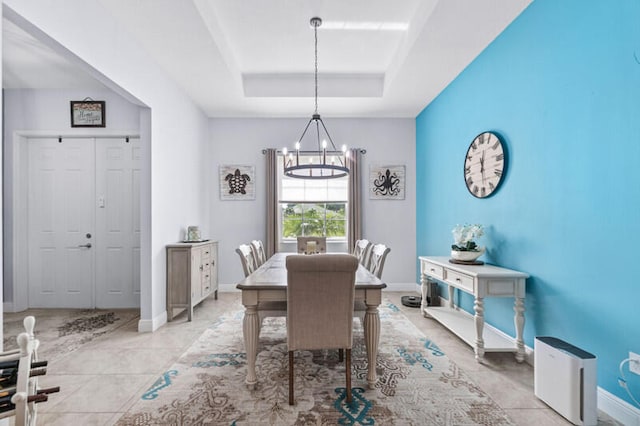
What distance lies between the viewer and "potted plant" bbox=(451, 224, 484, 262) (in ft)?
10.1

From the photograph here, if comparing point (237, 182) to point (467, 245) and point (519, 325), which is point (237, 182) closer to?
point (467, 245)

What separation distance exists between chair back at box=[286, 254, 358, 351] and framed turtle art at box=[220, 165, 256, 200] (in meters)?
3.59

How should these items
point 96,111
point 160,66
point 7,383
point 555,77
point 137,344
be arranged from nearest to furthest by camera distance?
point 7,383
point 555,77
point 137,344
point 160,66
point 96,111

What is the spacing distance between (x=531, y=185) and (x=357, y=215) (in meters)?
2.86

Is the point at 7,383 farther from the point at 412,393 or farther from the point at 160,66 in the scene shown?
the point at 160,66

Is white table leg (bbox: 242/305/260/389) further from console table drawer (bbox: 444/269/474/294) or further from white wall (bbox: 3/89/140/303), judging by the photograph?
white wall (bbox: 3/89/140/303)

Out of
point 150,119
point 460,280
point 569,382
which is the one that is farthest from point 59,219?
point 569,382

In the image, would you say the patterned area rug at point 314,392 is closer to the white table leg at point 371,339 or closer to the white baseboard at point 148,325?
the white table leg at point 371,339

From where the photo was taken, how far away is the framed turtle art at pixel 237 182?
17.6ft

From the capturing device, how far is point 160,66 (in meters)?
3.67

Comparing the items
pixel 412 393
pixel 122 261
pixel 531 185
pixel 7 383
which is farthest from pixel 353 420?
pixel 122 261

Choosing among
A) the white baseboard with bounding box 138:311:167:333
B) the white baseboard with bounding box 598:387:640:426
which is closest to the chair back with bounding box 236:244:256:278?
the white baseboard with bounding box 138:311:167:333

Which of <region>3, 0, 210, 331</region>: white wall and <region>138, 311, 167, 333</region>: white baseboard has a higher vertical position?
<region>3, 0, 210, 331</region>: white wall

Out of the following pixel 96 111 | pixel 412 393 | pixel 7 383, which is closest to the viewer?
pixel 7 383
